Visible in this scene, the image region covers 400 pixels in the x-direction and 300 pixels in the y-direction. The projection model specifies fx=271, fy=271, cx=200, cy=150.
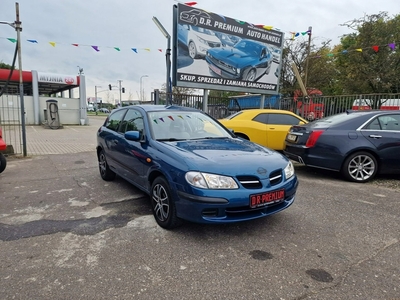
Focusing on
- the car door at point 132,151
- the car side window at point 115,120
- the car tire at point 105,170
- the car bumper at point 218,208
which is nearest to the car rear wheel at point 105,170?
the car tire at point 105,170

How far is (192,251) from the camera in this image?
285 cm

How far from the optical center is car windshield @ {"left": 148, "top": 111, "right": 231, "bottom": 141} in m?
3.95

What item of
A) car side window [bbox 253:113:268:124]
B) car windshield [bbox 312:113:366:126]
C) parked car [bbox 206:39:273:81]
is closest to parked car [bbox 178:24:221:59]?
parked car [bbox 206:39:273:81]

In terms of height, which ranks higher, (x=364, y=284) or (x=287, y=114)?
(x=287, y=114)

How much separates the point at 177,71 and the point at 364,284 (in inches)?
341

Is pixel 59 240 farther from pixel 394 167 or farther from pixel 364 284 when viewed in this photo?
pixel 394 167

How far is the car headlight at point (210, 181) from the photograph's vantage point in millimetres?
2873

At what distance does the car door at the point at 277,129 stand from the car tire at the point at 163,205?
16.2 feet

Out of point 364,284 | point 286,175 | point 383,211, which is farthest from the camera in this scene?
point 383,211

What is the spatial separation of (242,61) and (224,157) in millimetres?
8944

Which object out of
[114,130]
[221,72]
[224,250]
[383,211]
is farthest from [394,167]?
[221,72]

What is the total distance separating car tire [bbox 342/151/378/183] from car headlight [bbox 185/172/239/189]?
11.9 ft

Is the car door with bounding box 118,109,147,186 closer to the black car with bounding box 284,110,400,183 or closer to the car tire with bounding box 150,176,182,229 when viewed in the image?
the car tire with bounding box 150,176,182,229

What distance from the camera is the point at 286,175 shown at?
335 cm
